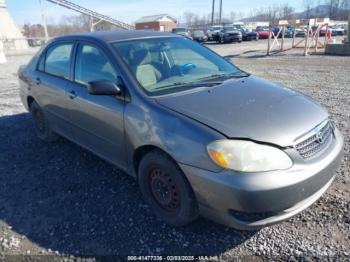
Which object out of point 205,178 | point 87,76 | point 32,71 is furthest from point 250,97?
point 32,71

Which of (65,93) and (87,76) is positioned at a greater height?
(87,76)

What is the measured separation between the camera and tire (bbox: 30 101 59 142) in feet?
15.0

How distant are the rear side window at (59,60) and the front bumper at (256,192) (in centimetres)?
232

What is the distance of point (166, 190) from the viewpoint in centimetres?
271

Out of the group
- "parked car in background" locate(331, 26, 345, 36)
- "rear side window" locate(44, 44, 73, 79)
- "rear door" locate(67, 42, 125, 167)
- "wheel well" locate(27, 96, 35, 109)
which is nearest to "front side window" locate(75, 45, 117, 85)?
"rear door" locate(67, 42, 125, 167)

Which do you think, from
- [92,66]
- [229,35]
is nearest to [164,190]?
[92,66]

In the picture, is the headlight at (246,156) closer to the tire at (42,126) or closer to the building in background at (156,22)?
the tire at (42,126)

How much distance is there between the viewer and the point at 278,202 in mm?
2146

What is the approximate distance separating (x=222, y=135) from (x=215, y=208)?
0.56 metres

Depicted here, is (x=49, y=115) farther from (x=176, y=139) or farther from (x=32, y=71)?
(x=176, y=139)

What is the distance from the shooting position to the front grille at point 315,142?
231 centimetres

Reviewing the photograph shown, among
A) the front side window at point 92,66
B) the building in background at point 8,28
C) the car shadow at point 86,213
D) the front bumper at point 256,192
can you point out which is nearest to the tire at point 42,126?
the car shadow at point 86,213

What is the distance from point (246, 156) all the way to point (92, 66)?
6.85ft

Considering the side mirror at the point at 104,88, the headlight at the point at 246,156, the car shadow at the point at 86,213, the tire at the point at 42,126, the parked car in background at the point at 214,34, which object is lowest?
the car shadow at the point at 86,213
